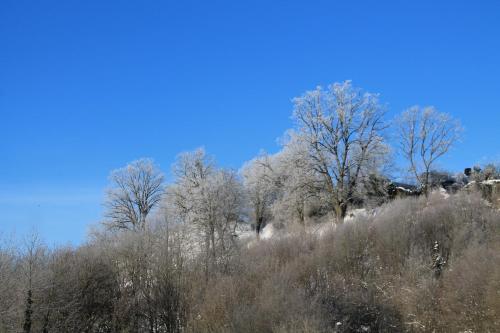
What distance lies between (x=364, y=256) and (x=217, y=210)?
21071 millimetres

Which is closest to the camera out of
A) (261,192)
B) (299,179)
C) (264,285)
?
(264,285)

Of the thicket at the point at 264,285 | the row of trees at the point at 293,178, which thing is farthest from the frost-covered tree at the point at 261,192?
the thicket at the point at 264,285

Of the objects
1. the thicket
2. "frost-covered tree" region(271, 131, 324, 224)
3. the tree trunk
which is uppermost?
"frost-covered tree" region(271, 131, 324, 224)

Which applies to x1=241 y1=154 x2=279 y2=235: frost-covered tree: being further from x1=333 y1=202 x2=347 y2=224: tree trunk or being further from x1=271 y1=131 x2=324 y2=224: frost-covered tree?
x1=333 y1=202 x2=347 y2=224: tree trunk

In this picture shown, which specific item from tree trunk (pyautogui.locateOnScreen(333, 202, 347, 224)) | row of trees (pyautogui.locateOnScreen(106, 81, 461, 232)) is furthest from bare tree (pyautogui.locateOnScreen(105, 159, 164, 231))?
tree trunk (pyautogui.locateOnScreen(333, 202, 347, 224))

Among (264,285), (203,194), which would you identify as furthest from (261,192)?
(264,285)

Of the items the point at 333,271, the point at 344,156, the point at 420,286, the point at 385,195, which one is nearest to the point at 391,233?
the point at 333,271

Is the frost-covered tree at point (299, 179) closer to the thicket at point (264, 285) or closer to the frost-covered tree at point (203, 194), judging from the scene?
the frost-covered tree at point (203, 194)

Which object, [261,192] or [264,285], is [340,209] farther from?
[261,192]

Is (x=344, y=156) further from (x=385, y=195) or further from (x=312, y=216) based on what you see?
(x=312, y=216)

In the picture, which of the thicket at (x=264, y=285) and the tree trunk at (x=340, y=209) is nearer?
the thicket at (x=264, y=285)

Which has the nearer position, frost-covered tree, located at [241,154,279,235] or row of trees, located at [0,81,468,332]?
row of trees, located at [0,81,468,332]

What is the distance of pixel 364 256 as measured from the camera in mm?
28125

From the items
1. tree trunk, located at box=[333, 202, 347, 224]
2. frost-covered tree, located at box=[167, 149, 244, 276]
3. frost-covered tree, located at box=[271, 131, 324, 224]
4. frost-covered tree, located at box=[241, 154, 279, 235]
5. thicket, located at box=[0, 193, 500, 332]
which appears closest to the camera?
thicket, located at box=[0, 193, 500, 332]
